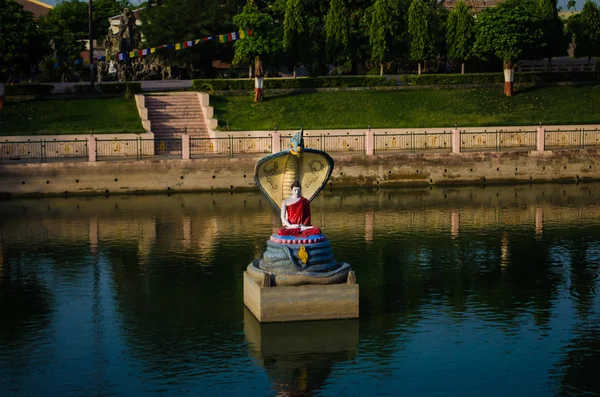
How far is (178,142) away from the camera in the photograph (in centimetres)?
5344

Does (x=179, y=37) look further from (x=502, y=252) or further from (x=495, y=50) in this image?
(x=502, y=252)

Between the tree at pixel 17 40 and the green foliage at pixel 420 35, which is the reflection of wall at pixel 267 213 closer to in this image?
the tree at pixel 17 40

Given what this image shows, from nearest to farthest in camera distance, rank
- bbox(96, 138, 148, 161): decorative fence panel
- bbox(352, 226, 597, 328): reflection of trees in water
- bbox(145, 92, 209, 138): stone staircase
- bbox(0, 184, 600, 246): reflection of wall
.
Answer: bbox(352, 226, 597, 328): reflection of trees in water
bbox(0, 184, 600, 246): reflection of wall
bbox(96, 138, 148, 161): decorative fence panel
bbox(145, 92, 209, 138): stone staircase

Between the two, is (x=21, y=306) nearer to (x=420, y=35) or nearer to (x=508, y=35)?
(x=508, y=35)

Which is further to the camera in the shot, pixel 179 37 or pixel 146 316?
pixel 179 37

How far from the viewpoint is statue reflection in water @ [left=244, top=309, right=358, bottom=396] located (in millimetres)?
19906

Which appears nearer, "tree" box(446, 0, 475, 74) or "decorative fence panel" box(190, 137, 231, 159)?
"decorative fence panel" box(190, 137, 231, 159)

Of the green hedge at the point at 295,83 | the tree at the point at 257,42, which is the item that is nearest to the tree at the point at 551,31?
the green hedge at the point at 295,83

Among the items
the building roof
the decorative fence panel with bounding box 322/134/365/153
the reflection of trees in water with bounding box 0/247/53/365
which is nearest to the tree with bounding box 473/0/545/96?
the decorative fence panel with bounding box 322/134/365/153

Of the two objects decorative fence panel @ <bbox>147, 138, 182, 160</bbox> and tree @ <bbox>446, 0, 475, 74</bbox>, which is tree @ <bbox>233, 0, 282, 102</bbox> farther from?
tree @ <bbox>446, 0, 475, 74</bbox>

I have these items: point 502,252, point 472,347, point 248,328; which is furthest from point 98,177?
point 472,347

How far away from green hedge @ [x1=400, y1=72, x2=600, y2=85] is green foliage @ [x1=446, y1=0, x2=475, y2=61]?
2585mm

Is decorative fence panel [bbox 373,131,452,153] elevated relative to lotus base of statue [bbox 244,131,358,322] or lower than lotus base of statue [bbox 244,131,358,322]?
elevated

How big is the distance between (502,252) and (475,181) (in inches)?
693
